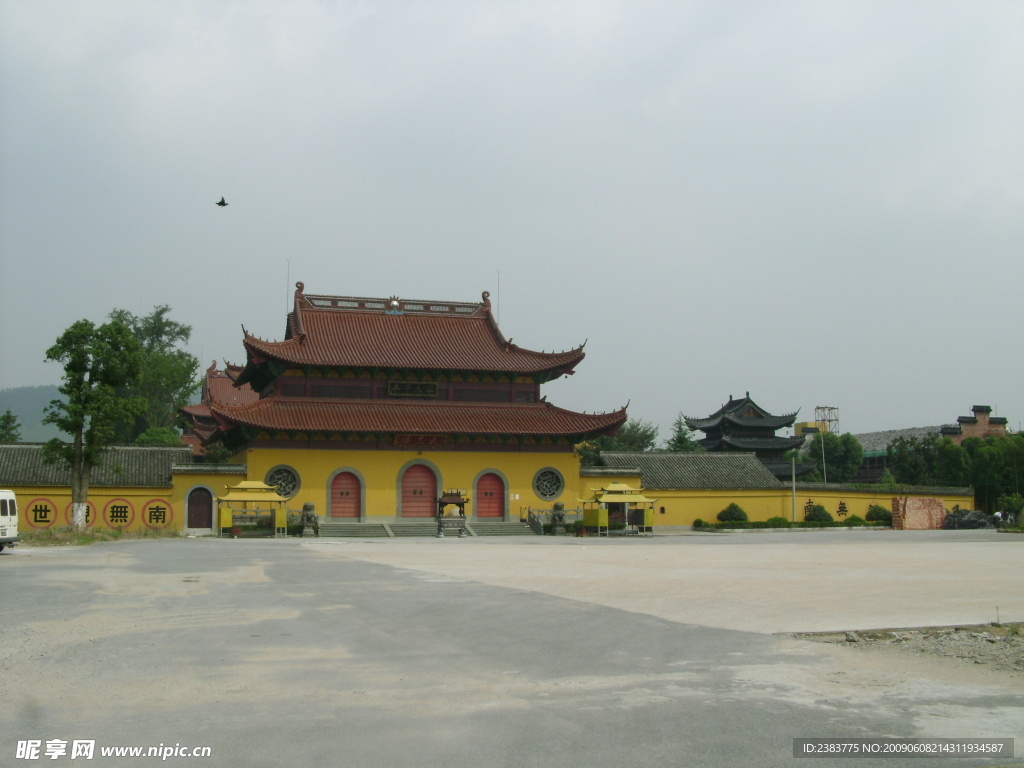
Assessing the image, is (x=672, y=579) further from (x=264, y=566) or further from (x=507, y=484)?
(x=507, y=484)

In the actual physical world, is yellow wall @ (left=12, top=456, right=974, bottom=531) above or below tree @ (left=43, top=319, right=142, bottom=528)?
below

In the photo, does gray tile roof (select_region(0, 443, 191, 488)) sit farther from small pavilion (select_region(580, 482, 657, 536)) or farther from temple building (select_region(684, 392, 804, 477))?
temple building (select_region(684, 392, 804, 477))

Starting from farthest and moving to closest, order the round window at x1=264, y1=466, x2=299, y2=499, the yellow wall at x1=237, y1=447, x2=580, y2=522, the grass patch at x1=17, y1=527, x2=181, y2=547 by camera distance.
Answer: the yellow wall at x1=237, y1=447, x2=580, y2=522, the round window at x1=264, y1=466, x2=299, y2=499, the grass patch at x1=17, y1=527, x2=181, y2=547

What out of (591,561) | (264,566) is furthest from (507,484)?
(264,566)

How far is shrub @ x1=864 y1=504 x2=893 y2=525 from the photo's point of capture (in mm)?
47531

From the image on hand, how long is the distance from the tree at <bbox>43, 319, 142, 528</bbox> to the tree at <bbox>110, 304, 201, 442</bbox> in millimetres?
39357

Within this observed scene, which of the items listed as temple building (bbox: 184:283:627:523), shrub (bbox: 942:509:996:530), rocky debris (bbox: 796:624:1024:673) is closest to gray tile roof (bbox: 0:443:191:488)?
temple building (bbox: 184:283:627:523)

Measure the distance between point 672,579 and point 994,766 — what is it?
34.0 feet

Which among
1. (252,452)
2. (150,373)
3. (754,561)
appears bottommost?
(754,561)

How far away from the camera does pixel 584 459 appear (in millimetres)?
51000

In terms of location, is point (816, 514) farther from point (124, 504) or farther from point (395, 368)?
point (124, 504)

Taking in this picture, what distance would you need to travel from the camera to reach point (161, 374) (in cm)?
7500

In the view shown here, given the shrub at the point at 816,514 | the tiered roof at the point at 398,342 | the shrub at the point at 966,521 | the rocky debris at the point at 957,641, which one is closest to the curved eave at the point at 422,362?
the tiered roof at the point at 398,342

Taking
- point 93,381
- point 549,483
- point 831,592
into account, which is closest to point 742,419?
point 549,483
